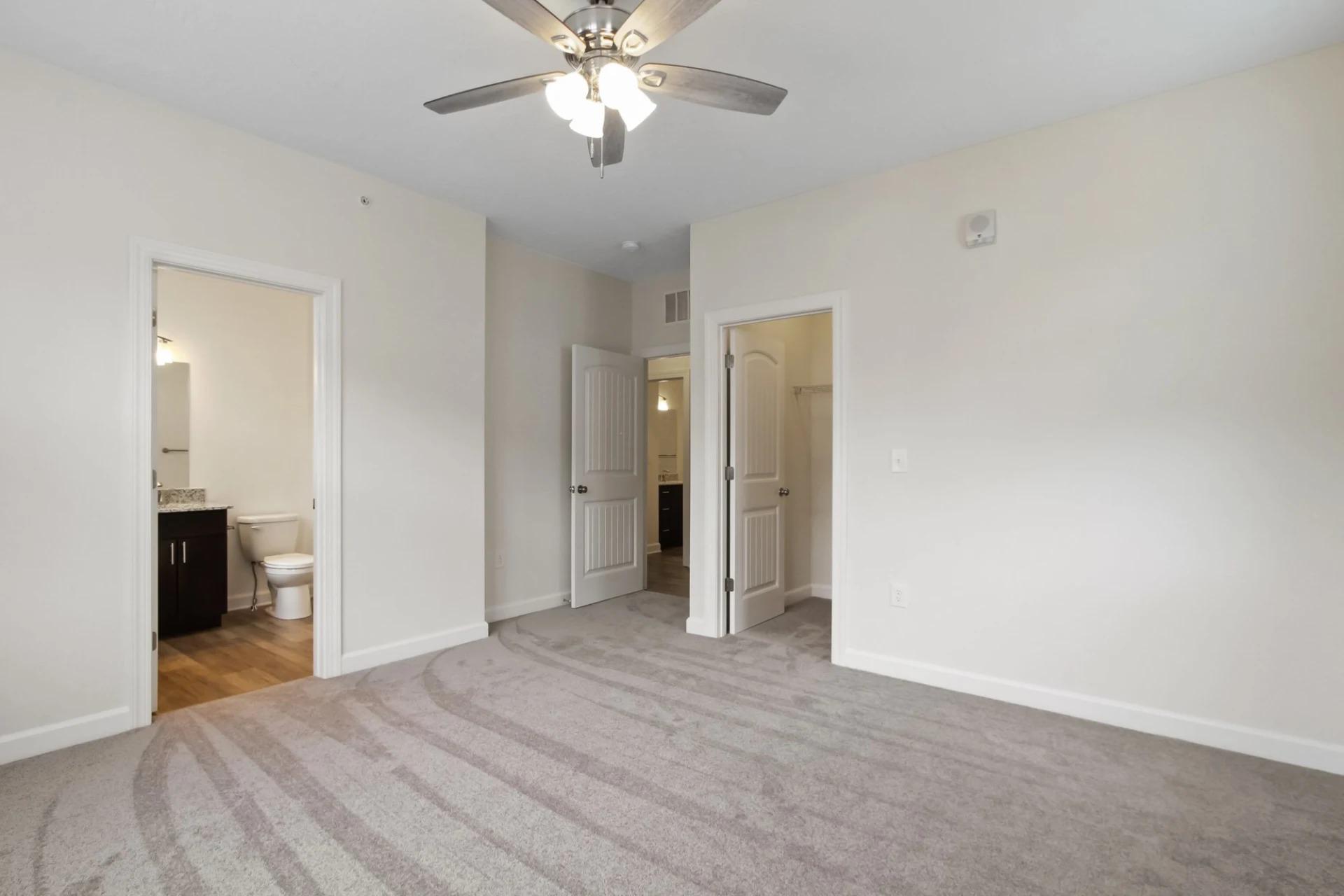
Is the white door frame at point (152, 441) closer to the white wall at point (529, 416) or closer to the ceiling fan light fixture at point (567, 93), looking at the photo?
the white wall at point (529, 416)

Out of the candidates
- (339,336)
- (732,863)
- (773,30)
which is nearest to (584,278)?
(339,336)

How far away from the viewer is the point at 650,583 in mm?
5844

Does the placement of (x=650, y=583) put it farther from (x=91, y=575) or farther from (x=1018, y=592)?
(x=91, y=575)

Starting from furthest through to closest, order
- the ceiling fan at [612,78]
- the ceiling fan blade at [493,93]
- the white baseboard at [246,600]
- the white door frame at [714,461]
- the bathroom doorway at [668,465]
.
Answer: the bathroom doorway at [668,465], the white baseboard at [246,600], the white door frame at [714,461], the ceiling fan blade at [493,93], the ceiling fan at [612,78]

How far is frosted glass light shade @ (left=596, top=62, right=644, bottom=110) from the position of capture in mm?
1818

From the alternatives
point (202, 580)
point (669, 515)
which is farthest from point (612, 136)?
point (669, 515)

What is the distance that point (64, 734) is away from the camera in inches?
98.3

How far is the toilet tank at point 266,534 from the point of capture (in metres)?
4.68

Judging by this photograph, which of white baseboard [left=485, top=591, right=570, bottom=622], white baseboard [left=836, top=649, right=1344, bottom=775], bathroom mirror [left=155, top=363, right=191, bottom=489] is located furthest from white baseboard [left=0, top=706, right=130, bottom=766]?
white baseboard [left=836, top=649, right=1344, bottom=775]

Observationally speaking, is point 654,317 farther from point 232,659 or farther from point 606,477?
→ point 232,659

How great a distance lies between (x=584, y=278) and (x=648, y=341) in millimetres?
773

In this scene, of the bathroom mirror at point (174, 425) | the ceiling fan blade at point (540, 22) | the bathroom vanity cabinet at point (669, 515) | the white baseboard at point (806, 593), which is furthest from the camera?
the bathroom vanity cabinet at point (669, 515)

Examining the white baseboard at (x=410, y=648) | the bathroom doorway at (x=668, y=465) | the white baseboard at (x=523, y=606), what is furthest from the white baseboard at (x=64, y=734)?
the bathroom doorway at (x=668, y=465)

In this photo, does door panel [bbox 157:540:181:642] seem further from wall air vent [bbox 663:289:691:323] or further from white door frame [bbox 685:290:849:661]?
wall air vent [bbox 663:289:691:323]
